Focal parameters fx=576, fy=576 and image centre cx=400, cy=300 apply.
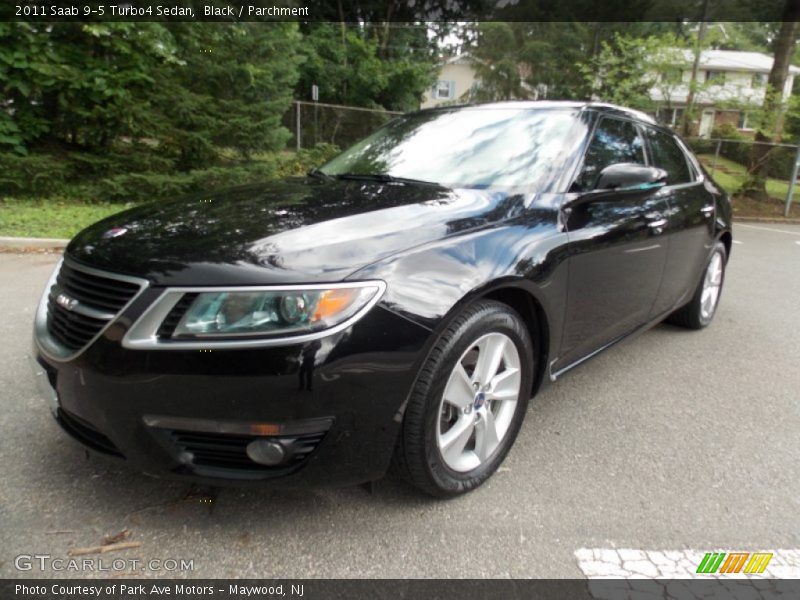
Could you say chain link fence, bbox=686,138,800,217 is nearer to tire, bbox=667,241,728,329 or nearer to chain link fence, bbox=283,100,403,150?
chain link fence, bbox=283,100,403,150

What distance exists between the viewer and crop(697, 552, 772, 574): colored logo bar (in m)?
1.96

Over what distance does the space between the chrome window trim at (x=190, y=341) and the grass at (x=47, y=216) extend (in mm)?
6197

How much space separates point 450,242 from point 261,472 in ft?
3.35

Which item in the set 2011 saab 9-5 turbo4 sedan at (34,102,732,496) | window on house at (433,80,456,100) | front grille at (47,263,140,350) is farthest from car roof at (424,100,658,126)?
→ window on house at (433,80,456,100)

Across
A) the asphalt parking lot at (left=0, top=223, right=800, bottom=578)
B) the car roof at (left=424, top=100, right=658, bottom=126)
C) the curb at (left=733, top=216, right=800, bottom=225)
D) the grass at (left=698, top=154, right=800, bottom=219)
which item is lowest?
the curb at (left=733, top=216, right=800, bottom=225)

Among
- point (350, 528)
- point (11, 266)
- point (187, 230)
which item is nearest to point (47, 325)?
point (187, 230)

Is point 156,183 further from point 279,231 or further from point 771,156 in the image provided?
point 771,156

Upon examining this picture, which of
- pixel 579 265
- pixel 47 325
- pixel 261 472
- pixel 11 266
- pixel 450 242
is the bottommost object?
pixel 11 266

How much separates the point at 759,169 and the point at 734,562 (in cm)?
1699

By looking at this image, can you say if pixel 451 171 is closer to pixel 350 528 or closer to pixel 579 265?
pixel 579 265

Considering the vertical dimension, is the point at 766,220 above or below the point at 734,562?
below

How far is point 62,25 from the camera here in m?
8.78

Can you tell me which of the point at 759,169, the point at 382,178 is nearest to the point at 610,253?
the point at 382,178

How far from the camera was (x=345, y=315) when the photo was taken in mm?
1771
